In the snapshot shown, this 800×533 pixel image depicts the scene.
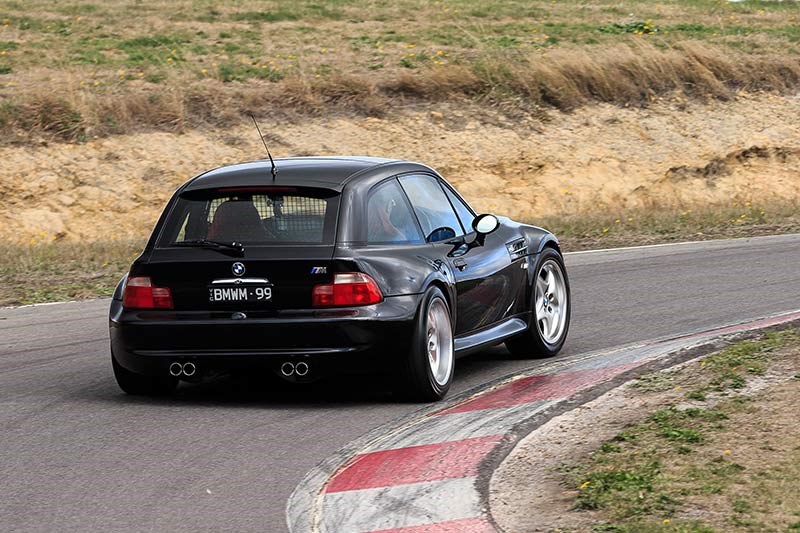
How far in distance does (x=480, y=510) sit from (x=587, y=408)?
6.79 feet

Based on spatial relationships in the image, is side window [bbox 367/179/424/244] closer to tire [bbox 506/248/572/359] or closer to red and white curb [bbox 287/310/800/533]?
red and white curb [bbox 287/310/800/533]

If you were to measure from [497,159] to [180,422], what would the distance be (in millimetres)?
20690

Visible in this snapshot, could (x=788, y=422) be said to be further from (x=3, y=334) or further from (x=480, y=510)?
(x=3, y=334)

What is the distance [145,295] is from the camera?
27.1 ft

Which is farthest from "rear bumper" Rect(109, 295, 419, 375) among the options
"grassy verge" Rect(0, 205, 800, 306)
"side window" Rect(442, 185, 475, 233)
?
"grassy verge" Rect(0, 205, 800, 306)

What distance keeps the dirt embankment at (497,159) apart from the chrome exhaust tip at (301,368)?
624 inches

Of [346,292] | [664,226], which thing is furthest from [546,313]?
[664,226]

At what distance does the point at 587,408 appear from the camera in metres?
7.68

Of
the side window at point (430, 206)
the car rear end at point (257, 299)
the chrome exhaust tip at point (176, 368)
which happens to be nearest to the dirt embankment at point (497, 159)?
the side window at point (430, 206)

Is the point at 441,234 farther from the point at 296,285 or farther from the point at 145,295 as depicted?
the point at 145,295

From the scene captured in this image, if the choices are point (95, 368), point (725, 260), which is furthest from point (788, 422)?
point (725, 260)

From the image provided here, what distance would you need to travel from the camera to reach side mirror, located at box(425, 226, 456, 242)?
8.78 metres

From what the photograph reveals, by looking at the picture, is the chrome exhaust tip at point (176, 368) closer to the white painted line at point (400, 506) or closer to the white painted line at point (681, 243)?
the white painted line at point (400, 506)

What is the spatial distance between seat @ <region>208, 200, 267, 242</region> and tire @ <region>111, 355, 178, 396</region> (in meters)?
0.96
